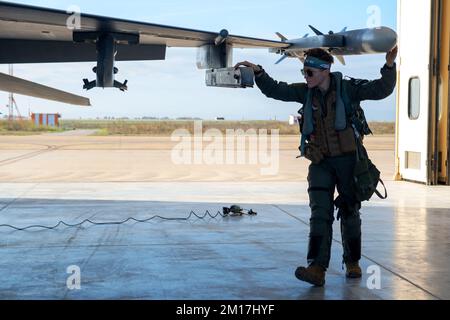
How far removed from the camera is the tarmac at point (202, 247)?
16.0 ft

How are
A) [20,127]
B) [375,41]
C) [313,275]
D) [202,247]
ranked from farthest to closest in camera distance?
[20,127] → [375,41] → [202,247] → [313,275]

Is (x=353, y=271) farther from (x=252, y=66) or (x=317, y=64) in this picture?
(x=252, y=66)

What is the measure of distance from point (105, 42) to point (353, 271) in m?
3.64

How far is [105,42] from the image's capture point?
6.59 m

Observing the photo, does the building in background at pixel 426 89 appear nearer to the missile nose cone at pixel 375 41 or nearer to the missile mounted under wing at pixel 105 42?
the missile mounted under wing at pixel 105 42

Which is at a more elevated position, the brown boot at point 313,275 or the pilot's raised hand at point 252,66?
the pilot's raised hand at point 252,66

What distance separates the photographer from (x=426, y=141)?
14.0 metres

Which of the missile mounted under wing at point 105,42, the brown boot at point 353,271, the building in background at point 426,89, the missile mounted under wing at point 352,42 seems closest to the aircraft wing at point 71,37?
the missile mounted under wing at point 105,42

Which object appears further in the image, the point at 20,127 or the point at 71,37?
the point at 20,127

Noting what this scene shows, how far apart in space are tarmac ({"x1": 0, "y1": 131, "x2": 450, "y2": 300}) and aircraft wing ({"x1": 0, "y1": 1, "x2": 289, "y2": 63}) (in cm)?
241

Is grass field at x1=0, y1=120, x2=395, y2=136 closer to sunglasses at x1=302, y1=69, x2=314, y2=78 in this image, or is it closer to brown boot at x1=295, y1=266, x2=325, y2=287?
sunglasses at x1=302, y1=69, x2=314, y2=78

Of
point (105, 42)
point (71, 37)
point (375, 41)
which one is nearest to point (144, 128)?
point (375, 41)

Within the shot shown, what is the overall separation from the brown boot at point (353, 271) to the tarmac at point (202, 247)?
0.08m
